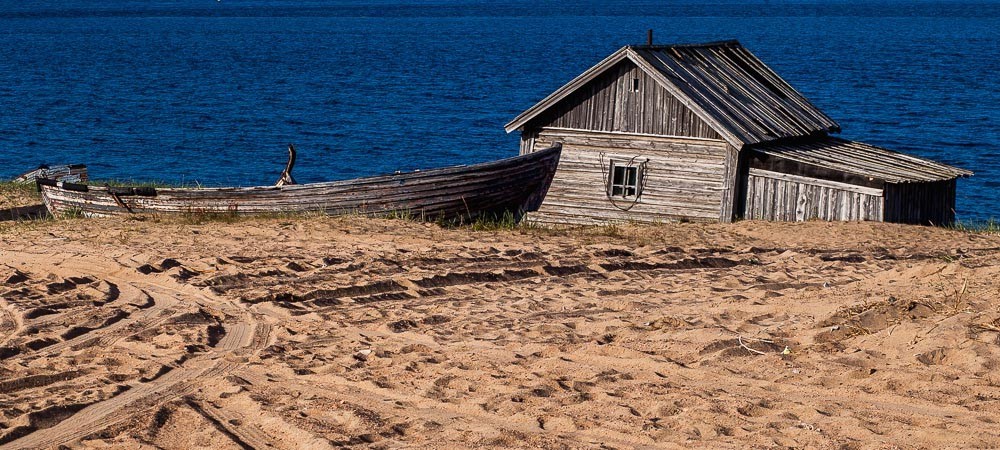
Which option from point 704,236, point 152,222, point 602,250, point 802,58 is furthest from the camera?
point 802,58

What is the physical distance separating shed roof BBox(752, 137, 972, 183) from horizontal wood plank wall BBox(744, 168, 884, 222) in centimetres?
35

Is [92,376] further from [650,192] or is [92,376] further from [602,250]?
[650,192]

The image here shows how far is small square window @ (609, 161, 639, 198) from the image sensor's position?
22562mm

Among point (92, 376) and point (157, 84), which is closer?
point (92, 376)

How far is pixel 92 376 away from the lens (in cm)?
937

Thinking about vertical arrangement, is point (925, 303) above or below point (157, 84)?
below

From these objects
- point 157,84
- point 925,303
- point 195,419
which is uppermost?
point 157,84

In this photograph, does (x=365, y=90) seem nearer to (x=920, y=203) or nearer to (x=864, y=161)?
(x=864, y=161)

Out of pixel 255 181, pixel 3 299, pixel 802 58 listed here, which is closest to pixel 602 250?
pixel 3 299

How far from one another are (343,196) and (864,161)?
9.81m

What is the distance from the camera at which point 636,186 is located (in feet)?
73.8

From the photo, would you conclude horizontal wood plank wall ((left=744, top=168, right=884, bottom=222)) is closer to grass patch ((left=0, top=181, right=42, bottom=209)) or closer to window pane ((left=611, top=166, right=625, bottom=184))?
window pane ((left=611, top=166, right=625, bottom=184))

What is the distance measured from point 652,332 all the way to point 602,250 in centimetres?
492

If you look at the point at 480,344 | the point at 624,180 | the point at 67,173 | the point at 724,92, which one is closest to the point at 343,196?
the point at 624,180
